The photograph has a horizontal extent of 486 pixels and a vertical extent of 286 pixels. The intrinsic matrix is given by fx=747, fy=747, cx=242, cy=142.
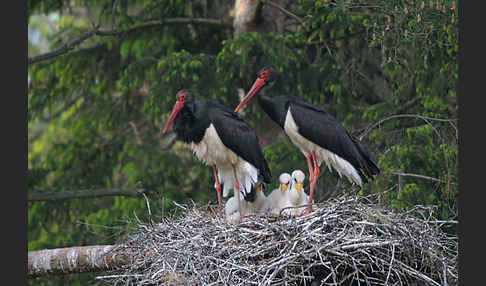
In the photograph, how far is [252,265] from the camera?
5383mm

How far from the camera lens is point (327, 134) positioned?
6.94 m

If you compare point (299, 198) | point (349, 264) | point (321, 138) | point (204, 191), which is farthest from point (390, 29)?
point (204, 191)

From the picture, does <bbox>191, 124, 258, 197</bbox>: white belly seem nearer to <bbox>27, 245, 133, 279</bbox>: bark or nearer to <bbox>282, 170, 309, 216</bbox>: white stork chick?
<bbox>282, 170, 309, 216</bbox>: white stork chick

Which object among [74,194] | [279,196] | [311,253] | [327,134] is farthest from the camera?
[74,194]

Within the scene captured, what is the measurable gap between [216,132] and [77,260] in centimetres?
174

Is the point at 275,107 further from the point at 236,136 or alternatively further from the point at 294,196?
the point at 294,196

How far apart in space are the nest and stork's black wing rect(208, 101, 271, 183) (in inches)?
41.7

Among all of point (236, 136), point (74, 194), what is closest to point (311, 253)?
point (236, 136)

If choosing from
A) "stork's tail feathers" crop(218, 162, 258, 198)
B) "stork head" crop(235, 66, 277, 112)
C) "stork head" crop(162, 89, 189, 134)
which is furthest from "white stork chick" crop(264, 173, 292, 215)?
"stork head" crop(162, 89, 189, 134)

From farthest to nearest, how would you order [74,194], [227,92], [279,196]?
1. [74,194]
2. [227,92]
3. [279,196]

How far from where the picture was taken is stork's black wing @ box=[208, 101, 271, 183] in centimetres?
696

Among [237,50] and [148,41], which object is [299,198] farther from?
[148,41]

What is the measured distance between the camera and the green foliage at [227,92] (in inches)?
289

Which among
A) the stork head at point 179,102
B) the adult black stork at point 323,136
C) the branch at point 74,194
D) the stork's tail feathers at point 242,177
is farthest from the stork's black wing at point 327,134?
the branch at point 74,194
